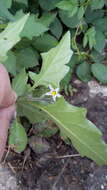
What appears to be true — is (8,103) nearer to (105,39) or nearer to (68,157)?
(68,157)

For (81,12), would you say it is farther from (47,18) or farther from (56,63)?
(56,63)

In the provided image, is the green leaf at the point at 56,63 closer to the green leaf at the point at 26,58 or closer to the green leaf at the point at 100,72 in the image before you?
the green leaf at the point at 26,58

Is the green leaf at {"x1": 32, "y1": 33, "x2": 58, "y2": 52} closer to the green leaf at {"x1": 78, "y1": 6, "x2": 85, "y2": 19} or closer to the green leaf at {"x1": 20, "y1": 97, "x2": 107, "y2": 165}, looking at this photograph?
the green leaf at {"x1": 78, "y1": 6, "x2": 85, "y2": 19}

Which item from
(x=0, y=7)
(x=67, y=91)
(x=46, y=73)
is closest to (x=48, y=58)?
(x=46, y=73)

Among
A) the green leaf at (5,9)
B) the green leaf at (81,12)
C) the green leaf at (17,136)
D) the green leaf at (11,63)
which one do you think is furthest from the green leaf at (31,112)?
the green leaf at (81,12)

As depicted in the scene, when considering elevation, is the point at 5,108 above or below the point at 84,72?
above

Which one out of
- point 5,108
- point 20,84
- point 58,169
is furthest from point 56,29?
point 5,108
